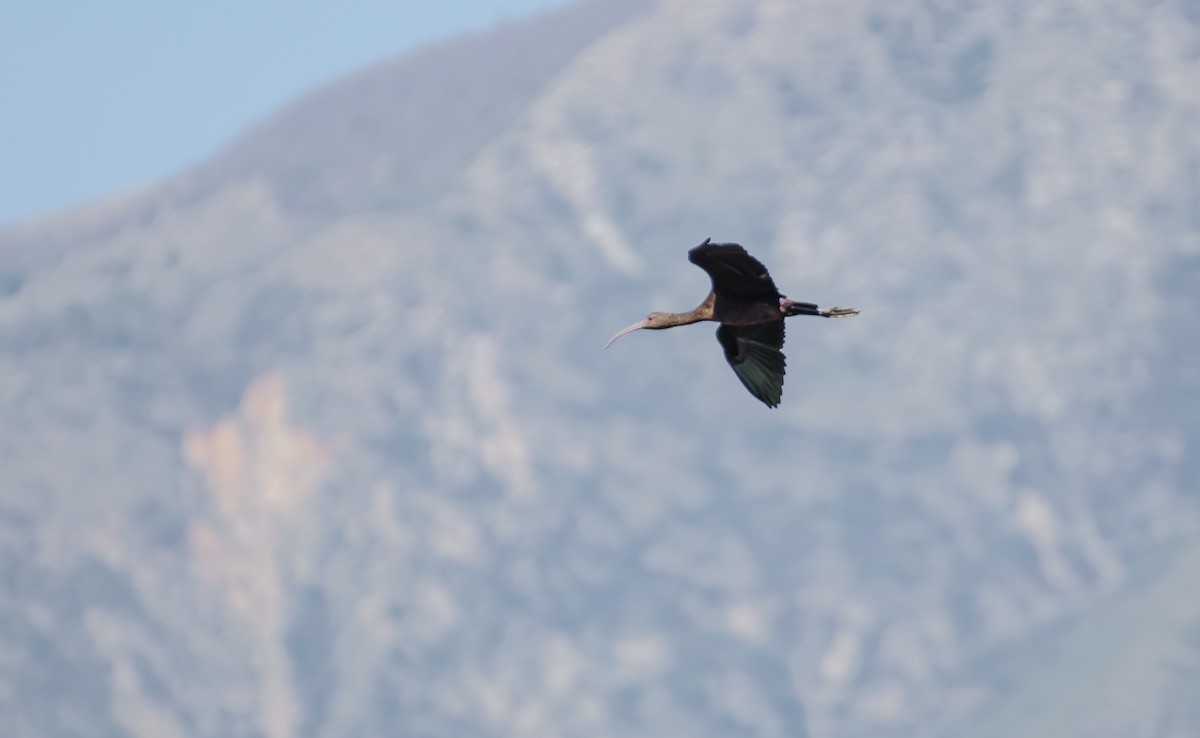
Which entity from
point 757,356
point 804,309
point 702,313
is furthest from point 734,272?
point 757,356

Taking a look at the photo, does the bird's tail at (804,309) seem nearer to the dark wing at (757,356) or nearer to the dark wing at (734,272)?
the dark wing at (734,272)

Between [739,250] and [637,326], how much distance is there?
4724 mm

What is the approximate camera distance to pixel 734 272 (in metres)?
26.4

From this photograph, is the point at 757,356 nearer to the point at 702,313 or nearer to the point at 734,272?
the point at 702,313

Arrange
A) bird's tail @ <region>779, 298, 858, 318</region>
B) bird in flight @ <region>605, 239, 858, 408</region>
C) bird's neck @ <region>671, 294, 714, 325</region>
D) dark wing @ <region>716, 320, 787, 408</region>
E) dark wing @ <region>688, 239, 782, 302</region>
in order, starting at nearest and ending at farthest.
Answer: dark wing @ <region>688, 239, 782, 302</region> → bird in flight @ <region>605, 239, 858, 408</region> → bird's tail @ <region>779, 298, 858, 318</region> → bird's neck @ <region>671, 294, 714, 325</region> → dark wing @ <region>716, 320, 787, 408</region>

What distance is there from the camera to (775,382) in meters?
28.8

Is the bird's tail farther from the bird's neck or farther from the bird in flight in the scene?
the bird's neck

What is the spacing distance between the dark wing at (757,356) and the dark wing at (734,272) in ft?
4.06

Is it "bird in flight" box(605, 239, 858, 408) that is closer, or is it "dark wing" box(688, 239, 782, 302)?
"dark wing" box(688, 239, 782, 302)

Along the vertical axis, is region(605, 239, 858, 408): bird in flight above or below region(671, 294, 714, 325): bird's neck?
below

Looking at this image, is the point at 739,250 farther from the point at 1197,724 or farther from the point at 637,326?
the point at 1197,724

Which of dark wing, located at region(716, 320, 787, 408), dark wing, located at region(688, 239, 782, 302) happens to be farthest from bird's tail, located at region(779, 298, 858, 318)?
dark wing, located at region(716, 320, 787, 408)

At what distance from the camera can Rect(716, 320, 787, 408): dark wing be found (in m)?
28.6

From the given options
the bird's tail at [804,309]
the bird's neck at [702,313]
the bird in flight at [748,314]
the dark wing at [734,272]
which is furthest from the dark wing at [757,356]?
the dark wing at [734,272]
